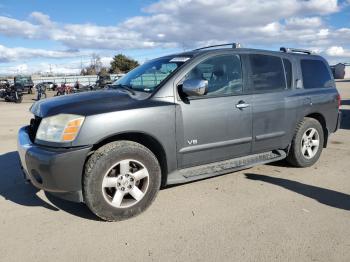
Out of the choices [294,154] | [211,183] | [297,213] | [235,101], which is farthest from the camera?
[294,154]

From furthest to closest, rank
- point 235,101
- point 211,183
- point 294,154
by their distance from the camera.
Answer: point 294,154, point 211,183, point 235,101

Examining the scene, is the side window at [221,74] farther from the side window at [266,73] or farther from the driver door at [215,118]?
the side window at [266,73]

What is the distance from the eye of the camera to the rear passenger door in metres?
4.82

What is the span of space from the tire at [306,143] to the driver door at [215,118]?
40.1 inches

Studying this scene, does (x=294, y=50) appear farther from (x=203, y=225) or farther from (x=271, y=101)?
(x=203, y=225)

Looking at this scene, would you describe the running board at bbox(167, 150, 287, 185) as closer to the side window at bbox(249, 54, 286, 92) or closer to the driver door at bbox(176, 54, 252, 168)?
the driver door at bbox(176, 54, 252, 168)

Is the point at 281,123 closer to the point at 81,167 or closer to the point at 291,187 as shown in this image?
the point at 291,187

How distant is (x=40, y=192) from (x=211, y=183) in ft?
7.21

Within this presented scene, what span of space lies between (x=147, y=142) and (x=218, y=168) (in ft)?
3.25

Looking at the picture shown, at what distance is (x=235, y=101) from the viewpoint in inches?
179

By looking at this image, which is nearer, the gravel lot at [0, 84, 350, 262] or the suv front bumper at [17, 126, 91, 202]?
the gravel lot at [0, 84, 350, 262]

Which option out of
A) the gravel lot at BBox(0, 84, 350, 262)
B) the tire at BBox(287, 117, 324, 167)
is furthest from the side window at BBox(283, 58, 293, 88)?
the gravel lot at BBox(0, 84, 350, 262)

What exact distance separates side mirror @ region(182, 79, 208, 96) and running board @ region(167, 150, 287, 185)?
90 cm

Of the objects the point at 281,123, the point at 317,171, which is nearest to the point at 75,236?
the point at 281,123
